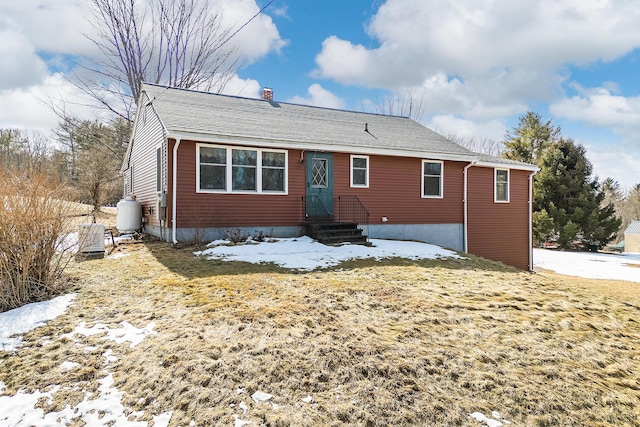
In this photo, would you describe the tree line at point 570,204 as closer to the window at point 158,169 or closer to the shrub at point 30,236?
the window at point 158,169

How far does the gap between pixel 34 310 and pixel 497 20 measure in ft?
38.6

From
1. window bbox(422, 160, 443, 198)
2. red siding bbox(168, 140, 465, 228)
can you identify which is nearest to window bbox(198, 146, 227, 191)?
red siding bbox(168, 140, 465, 228)

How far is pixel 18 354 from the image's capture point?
123 inches

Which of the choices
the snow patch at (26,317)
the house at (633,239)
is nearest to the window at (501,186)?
the snow patch at (26,317)

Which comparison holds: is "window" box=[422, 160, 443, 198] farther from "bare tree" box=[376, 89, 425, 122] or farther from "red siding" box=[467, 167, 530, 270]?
"bare tree" box=[376, 89, 425, 122]

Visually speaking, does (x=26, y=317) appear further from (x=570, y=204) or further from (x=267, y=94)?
(x=570, y=204)

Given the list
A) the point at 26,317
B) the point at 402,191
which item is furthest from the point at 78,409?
the point at 402,191

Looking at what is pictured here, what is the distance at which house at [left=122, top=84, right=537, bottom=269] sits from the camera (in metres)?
9.45

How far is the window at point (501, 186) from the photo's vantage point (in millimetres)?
13797

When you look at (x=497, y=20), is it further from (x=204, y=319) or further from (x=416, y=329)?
(x=204, y=319)

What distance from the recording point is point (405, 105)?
2916 centimetres

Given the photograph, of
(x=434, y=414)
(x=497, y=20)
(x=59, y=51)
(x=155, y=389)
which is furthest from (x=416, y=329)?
(x=59, y=51)

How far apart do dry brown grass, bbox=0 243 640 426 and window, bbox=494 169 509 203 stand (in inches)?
361

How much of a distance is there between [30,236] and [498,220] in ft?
47.4
